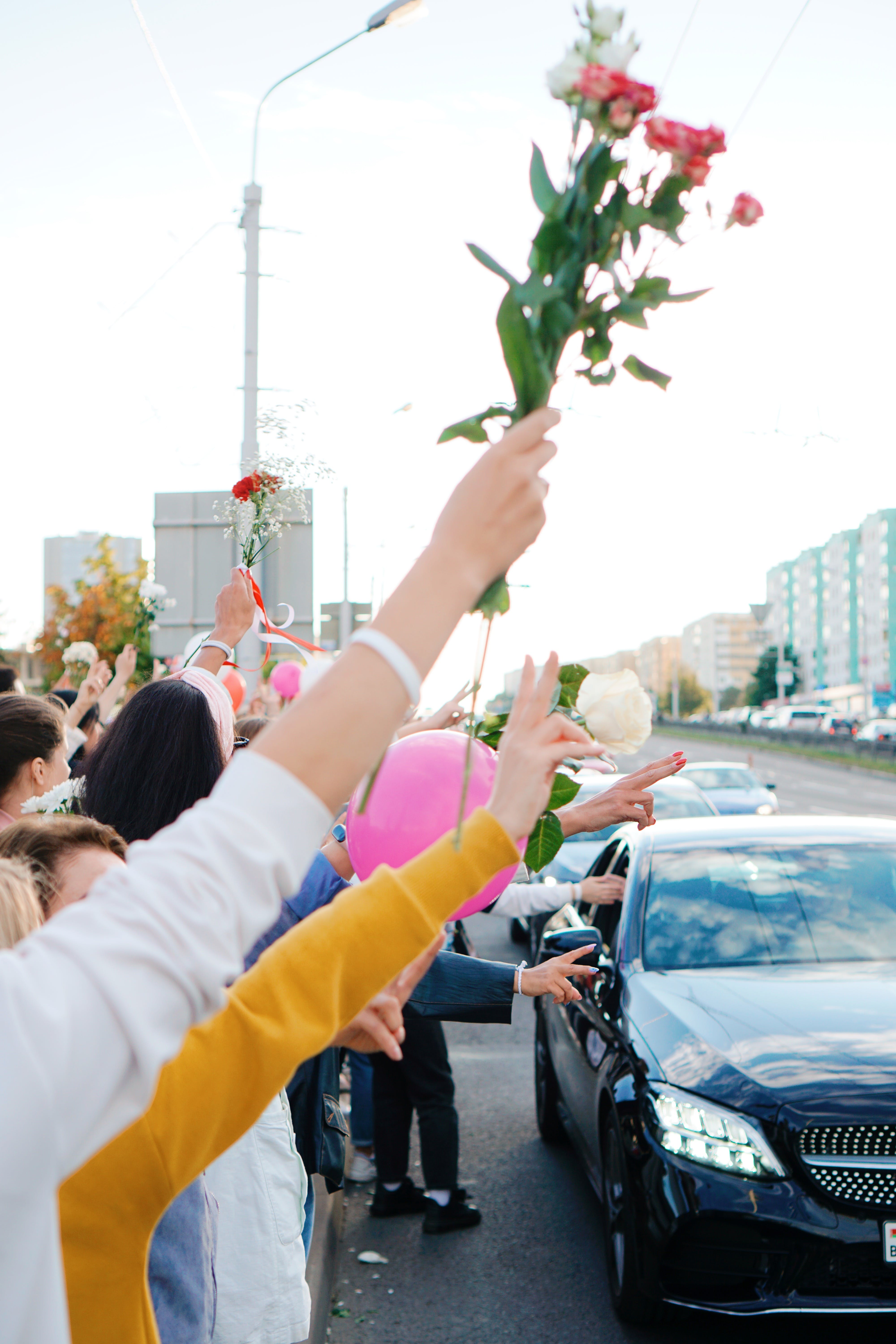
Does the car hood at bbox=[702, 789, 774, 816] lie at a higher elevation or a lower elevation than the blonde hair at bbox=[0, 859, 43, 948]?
lower

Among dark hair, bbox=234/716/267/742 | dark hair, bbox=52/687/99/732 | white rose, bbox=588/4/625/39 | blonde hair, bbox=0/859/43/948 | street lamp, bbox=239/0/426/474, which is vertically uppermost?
street lamp, bbox=239/0/426/474

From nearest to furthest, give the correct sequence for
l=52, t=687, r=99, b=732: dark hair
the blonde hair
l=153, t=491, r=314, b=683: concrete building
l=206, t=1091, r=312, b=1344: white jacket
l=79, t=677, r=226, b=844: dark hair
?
the blonde hair → l=206, t=1091, r=312, b=1344: white jacket → l=79, t=677, r=226, b=844: dark hair → l=153, t=491, r=314, b=683: concrete building → l=52, t=687, r=99, b=732: dark hair

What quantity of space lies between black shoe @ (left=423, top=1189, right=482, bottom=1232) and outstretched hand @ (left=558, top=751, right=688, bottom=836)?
11.5 feet

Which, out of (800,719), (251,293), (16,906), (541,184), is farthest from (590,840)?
(800,719)

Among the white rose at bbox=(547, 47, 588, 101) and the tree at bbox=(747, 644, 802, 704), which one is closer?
the white rose at bbox=(547, 47, 588, 101)

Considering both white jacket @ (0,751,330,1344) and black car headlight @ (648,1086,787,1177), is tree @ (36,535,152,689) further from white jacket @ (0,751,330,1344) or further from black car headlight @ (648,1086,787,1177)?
white jacket @ (0,751,330,1344)

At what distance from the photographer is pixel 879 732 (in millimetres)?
54188

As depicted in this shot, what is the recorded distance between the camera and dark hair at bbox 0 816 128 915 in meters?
1.72

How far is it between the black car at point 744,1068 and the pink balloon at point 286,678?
6.09ft

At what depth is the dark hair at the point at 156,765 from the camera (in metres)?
2.43

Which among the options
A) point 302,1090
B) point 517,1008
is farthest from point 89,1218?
point 517,1008

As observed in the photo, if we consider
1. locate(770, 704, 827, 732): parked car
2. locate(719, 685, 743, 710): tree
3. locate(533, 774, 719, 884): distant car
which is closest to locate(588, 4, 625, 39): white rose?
locate(533, 774, 719, 884): distant car

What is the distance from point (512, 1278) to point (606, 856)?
80.2 inches

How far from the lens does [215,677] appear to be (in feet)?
Answer: 9.52
